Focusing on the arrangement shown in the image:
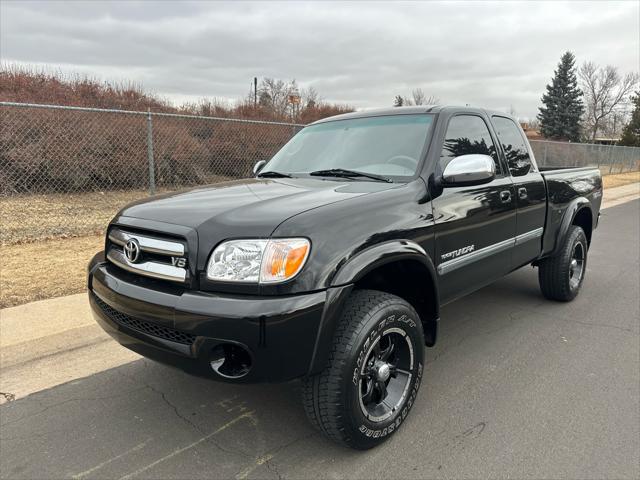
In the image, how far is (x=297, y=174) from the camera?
11.5ft

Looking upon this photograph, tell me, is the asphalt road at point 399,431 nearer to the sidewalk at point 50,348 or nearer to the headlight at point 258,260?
the sidewalk at point 50,348

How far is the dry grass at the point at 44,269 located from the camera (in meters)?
4.66

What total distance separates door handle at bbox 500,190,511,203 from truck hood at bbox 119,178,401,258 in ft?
3.98

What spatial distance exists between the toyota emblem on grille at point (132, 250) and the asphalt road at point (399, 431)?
3.26 feet

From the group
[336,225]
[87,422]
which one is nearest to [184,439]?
[87,422]

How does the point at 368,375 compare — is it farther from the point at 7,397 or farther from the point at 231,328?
the point at 7,397

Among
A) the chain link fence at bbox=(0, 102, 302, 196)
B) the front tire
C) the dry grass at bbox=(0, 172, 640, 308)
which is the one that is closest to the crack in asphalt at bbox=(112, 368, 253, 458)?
the front tire

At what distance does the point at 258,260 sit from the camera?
2160 millimetres

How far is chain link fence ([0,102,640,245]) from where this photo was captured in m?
7.84

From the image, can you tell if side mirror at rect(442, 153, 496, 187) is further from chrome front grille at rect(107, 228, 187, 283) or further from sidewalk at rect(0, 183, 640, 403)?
sidewalk at rect(0, 183, 640, 403)

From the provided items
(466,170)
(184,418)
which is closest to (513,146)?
(466,170)

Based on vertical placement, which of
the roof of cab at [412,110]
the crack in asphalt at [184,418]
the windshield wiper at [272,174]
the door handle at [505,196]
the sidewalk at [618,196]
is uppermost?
the roof of cab at [412,110]

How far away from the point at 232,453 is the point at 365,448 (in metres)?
0.69

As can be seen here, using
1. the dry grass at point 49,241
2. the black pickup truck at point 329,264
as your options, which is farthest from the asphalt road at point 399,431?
the dry grass at point 49,241
